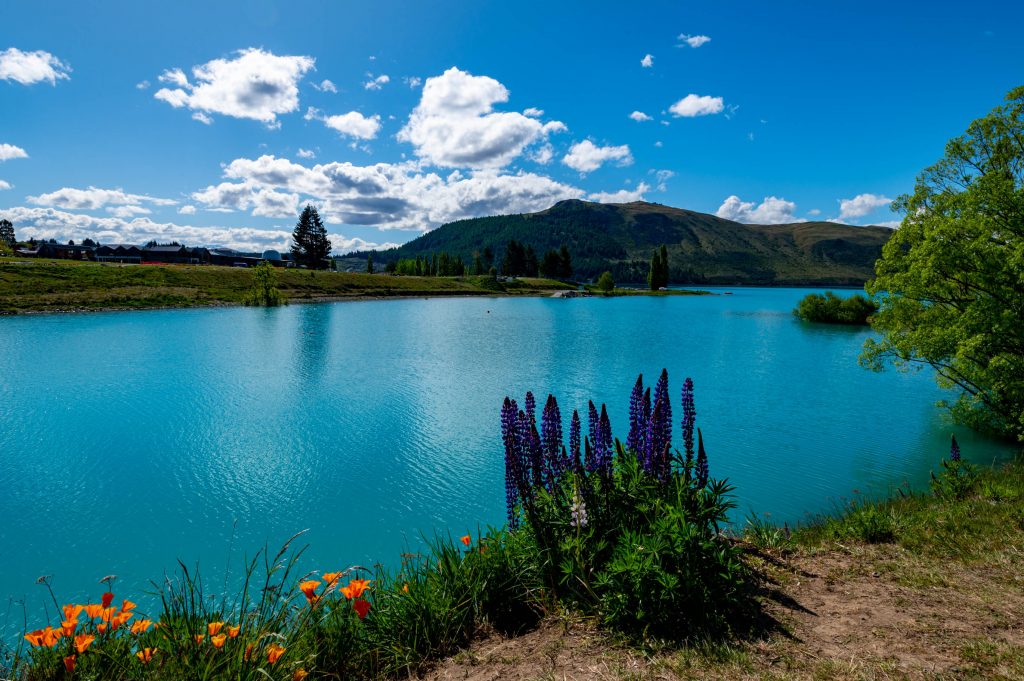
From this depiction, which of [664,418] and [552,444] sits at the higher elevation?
[664,418]

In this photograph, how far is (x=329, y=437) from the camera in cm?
2164

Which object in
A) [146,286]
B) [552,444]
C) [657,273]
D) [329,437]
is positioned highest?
[657,273]

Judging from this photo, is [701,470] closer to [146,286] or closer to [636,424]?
[636,424]

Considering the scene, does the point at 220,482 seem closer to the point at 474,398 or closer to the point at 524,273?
the point at 474,398

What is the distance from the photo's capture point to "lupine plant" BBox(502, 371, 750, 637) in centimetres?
562

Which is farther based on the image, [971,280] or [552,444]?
[971,280]

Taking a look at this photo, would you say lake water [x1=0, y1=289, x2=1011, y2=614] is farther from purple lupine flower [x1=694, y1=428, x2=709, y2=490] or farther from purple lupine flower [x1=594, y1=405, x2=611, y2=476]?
purple lupine flower [x1=694, y1=428, x2=709, y2=490]

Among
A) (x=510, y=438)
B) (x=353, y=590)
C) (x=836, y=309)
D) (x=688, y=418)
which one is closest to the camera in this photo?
(x=353, y=590)

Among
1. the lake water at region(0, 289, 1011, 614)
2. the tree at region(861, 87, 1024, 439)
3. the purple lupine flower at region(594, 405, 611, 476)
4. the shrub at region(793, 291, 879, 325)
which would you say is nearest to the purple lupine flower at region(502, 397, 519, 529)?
the purple lupine flower at region(594, 405, 611, 476)

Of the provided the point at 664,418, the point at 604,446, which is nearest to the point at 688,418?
the point at 664,418

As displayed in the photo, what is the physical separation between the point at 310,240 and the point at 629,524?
554ft

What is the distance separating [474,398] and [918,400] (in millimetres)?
26013

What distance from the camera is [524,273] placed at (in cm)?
18250

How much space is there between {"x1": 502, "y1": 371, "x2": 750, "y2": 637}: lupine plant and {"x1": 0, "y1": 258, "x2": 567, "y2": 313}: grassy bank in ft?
281
